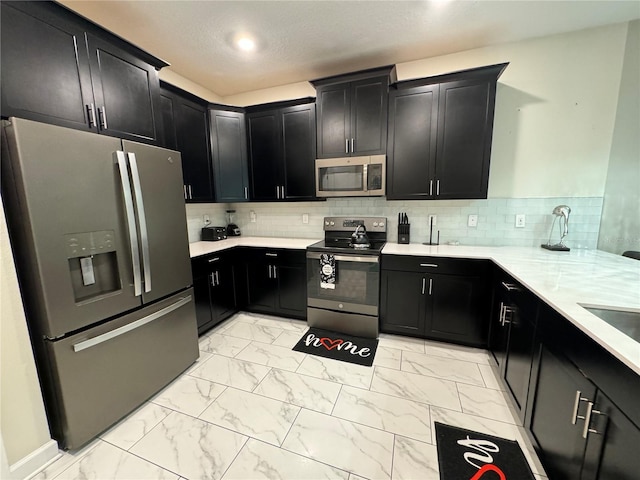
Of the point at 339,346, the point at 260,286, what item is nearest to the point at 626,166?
the point at 339,346

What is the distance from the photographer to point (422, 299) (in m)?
2.45

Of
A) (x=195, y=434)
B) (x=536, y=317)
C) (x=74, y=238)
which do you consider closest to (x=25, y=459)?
(x=195, y=434)

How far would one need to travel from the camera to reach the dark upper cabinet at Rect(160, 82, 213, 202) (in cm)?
253

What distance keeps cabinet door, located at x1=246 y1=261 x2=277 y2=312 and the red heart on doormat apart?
0.79 metres

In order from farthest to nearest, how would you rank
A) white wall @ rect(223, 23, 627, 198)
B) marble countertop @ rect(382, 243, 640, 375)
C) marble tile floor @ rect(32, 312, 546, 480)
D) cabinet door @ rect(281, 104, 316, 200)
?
cabinet door @ rect(281, 104, 316, 200) < white wall @ rect(223, 23, 627, 198) < marble tile floor @ rect(32, 312, 546, 480) < marble countertop @ rect(382, 243, 640, 375)

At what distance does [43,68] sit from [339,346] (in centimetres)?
285

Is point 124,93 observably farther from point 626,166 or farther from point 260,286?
point 626,166

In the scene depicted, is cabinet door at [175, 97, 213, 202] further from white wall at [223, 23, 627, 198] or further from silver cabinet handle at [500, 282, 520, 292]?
silver cabinet handle at [500, 282, 520, 292]

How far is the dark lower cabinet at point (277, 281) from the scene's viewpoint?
2888 millimetres

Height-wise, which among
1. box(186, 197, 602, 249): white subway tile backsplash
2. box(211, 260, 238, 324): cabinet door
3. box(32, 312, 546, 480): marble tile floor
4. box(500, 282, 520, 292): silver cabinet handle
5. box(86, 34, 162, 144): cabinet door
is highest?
box(86, 34, 162, 144): cabinet door

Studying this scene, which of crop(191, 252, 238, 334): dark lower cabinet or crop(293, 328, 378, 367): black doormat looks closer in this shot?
crop(293, 328, 378, 367): black doormat

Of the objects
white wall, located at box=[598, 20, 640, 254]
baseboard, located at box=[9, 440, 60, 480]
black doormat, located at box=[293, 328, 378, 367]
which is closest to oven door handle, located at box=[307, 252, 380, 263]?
black doormat, located at box=[293, 328, 378, 367]

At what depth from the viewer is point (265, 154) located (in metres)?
3.12

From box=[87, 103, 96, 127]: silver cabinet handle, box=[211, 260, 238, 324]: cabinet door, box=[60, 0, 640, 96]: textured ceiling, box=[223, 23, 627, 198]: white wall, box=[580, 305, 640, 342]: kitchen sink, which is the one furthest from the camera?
box=[211, 260, 238, 324]: cabinet door
